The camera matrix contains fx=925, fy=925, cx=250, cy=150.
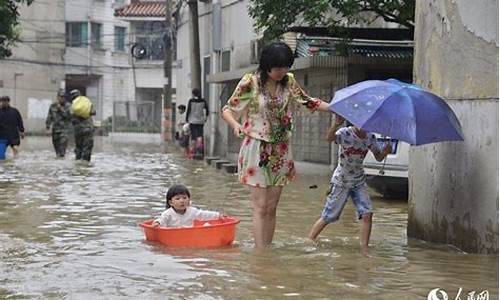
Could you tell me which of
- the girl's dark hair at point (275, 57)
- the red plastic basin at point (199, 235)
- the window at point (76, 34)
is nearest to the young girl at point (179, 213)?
the red plastic basin at point (199, 235)

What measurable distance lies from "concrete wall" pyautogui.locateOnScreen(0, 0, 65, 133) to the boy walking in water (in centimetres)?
4127

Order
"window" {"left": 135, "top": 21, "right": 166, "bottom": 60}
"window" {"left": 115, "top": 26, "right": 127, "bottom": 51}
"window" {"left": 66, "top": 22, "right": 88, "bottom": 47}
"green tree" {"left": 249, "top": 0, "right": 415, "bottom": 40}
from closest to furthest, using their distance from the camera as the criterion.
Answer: "green tree" {"left": 249, "top": 0, "right": 415, "bottom": 40}, "window" {"left": 135, "top": 21, "right": 166, "bottom": 60}, "window" {"left": 66, "top": 22, "right": 88, "bottom": 47}, "window" {"left": 115, "top": 26, "right": 127, "bottom": 51}

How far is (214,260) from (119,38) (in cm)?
5134

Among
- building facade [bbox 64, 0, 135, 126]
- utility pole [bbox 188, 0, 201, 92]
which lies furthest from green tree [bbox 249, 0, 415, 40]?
building facade [bbox 64, 0, 135, 126]

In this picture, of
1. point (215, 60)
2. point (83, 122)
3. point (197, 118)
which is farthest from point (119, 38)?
point (83, 122)

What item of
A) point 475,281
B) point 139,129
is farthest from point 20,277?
point 139,129

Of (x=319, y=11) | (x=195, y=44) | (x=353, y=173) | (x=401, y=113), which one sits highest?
(x=195, y=44)

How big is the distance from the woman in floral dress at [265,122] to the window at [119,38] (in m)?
50.8

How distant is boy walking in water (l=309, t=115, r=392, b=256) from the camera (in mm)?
8000

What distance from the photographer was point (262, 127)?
746 centimetres

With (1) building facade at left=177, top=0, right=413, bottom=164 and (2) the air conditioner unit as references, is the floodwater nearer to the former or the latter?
(1) building facade at left=177, top=0, right=413, bottom=164

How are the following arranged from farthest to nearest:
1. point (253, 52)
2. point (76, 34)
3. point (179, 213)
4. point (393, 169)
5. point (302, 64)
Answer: point (76, 34), point (253, 52), point (302, 64), point (393, 169), point (179, 213)

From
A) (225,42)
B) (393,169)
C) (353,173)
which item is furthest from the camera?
(225,42)

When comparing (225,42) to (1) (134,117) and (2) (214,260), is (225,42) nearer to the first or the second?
(2) (214,260)
